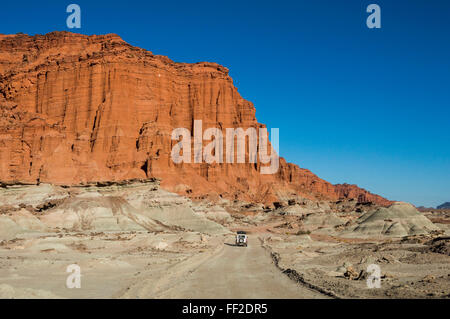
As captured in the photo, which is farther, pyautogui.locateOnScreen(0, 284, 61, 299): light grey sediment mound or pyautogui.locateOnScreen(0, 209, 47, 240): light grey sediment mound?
pyautogui.locateOnScreen(0, 209, 47, 240): light grey sediment mound

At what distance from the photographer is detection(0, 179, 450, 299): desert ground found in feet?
52.5

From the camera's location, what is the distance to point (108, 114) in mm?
121750

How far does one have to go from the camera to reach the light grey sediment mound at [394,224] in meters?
57.9

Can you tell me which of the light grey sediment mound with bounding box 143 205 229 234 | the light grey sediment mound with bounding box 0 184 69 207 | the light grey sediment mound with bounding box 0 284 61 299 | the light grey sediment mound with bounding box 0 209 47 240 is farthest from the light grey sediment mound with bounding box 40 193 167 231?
the light grey sediment mound with bounding box 0 284 61 299

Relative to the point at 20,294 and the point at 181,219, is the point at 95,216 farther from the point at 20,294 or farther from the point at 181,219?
the point at 20,294

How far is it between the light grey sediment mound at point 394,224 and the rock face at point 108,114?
6036 cm

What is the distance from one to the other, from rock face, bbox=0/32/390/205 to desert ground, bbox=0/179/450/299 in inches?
1506

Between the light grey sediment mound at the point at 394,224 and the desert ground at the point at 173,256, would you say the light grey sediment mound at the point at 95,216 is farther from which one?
the light grey sediment mound at the point at 394,224

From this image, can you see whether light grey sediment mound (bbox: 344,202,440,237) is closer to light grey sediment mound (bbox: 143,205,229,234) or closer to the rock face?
light grey sediment mound (bbox: 143,205,229,234)

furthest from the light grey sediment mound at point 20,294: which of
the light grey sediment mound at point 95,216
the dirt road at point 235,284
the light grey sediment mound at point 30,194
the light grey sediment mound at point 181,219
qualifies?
the light grey sediment mound at point 30,194

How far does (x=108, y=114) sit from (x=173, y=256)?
3883 inches
